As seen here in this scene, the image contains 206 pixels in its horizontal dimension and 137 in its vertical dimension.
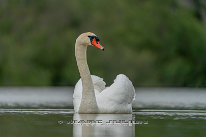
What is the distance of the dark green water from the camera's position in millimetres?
9219

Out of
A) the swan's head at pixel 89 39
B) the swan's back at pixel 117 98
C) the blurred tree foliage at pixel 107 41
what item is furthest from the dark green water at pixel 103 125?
the blurred tree foliage at pixel 107 41

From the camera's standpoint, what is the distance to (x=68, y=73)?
38.6 m

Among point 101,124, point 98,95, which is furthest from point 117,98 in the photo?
point 101,124

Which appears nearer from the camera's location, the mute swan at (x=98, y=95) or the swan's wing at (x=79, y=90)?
the mute swan at (x=98, y=95)

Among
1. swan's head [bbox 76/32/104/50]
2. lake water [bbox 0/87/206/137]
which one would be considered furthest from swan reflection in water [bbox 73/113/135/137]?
swan's head [bbox 76/32/104/50]

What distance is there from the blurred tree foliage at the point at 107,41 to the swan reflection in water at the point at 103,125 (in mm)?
24213

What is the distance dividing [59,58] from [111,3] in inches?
184

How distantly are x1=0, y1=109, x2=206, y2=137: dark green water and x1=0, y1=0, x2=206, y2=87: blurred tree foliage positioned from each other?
23.5 m

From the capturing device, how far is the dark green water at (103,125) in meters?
9.22

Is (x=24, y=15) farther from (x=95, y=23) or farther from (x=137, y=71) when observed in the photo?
(x=137, y=71)

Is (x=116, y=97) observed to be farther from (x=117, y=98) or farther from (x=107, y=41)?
(x=107, y=41)

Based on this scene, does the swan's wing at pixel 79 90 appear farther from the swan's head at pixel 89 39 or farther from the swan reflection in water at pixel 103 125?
the swan's head at pixel 89 39

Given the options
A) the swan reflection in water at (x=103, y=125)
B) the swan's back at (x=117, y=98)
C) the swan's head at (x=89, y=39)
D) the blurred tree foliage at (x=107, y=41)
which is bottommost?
the swan reflection in water at (x=103, y=125)

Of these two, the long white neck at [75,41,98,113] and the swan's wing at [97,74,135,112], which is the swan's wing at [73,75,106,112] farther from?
the swan's wing at [97,74,135,112]
